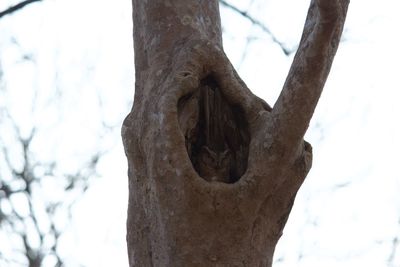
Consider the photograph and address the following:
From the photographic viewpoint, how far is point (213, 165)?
1.50 m

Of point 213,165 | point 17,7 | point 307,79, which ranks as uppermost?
point 17,7

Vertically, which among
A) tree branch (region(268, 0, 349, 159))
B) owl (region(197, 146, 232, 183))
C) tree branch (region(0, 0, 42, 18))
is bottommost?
owl (region(197, 146, 232, 183))

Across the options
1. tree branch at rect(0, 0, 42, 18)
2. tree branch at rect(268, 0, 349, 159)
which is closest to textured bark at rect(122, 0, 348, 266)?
tree branch at rect(268, 0, 349, 159)

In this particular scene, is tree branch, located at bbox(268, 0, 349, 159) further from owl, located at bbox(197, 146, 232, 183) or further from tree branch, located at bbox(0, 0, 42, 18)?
tree branch, located at bbox(0, 0, 42, 18)

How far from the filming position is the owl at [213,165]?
4.90ft

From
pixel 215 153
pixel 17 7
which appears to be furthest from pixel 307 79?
pixel 17 7

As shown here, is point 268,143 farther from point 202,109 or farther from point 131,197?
point 131,197

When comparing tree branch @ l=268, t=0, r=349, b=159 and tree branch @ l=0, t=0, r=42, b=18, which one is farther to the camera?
tree branch @ l=0, t=0, r=42, b=18

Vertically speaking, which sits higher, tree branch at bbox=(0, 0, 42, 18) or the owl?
tree branch at bbox=(0, 0, 42, 18)

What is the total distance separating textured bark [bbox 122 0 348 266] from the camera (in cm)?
142

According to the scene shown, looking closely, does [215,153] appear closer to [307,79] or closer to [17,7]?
[307,79]

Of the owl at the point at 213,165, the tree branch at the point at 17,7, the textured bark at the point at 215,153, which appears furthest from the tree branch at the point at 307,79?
the tree branch at the point at 17,7

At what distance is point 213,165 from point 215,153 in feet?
0.11

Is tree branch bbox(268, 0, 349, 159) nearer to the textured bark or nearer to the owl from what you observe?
the textured bark
